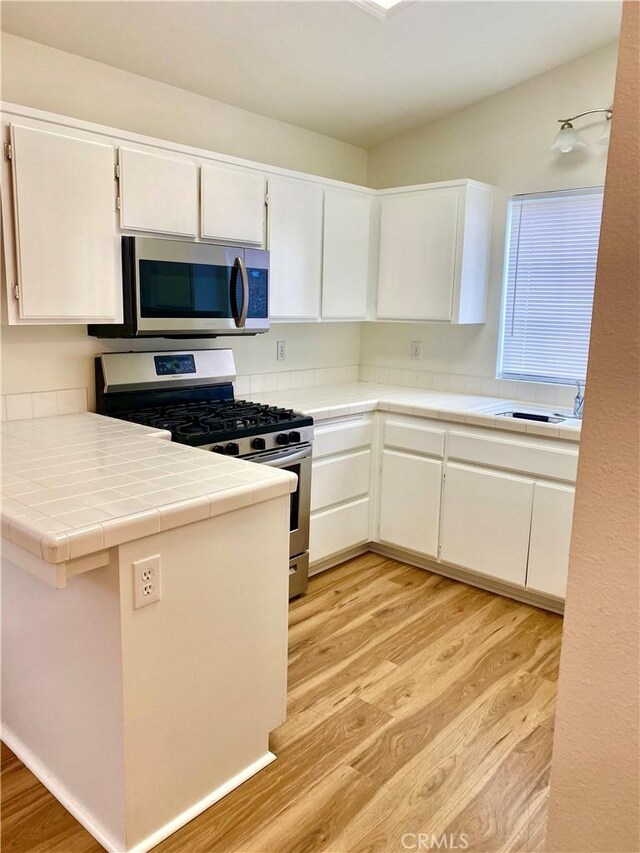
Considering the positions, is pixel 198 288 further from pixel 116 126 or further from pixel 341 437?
pixel 341 437

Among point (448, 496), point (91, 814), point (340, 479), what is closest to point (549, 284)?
point (448, 496)

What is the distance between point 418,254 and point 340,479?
1.41m

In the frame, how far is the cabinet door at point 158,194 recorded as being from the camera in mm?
2574

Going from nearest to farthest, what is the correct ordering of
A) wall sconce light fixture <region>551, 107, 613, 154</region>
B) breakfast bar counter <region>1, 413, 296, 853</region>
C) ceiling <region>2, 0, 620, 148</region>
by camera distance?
breakfast bar counter <region>1, 413, 296, 853</region>
ceiling <region>2, 0, 620, 148</region>
wall sconce light fixture <region>551, 107, 613, 154</region>

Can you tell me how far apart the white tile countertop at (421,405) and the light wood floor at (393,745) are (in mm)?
924

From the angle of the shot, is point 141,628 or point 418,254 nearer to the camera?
point 141,628

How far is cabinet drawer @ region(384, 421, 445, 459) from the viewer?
133 inches

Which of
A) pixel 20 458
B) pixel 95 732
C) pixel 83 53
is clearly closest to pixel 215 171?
pixel 83 53

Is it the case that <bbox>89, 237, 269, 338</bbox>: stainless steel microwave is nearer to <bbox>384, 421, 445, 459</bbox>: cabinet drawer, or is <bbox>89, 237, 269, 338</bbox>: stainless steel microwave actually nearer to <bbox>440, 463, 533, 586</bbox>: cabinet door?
<bbox>384, 421, 445, 459</bbox>: cabinet drawer

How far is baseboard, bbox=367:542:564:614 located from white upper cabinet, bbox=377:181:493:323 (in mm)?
1385

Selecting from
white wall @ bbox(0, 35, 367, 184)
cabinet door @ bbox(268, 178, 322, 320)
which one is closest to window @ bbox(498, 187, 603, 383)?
cabinet door @ bbox(268, 178, 322, 320)

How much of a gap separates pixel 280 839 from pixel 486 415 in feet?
6.85

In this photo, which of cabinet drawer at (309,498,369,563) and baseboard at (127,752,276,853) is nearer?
baseboard at (127,752,276,853)

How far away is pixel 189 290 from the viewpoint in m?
2.82
